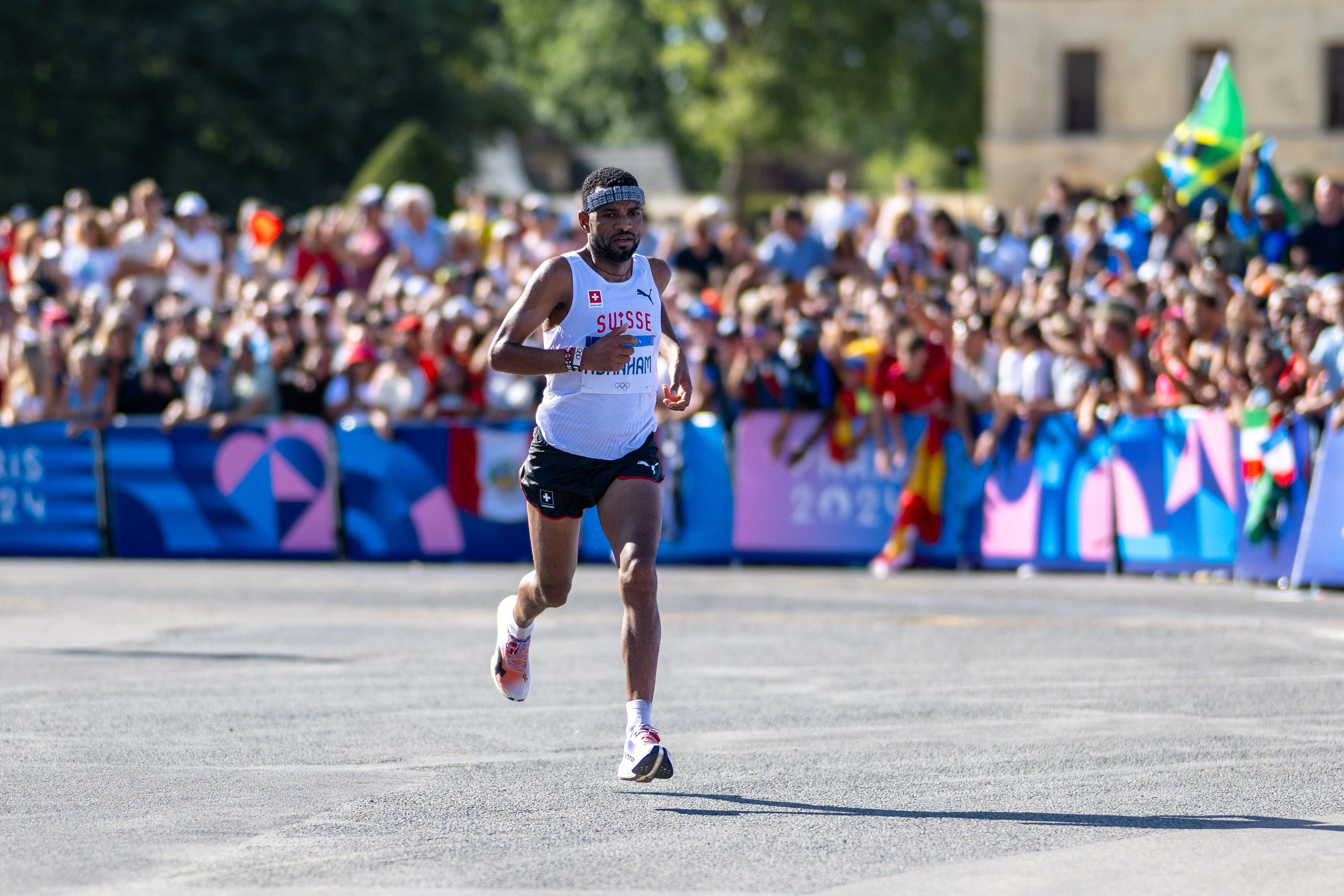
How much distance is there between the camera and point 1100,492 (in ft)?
47.7

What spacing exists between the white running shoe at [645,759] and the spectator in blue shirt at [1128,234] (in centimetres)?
1192

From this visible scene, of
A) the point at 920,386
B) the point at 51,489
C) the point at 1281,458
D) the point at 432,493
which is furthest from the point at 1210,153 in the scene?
the point at 51,489

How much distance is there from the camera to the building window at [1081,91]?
167 feet

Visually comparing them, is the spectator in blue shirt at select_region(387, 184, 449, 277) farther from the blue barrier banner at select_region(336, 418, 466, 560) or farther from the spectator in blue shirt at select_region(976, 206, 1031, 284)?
the spectator in blue shirt at select_region(976, 206, 1031, 284)

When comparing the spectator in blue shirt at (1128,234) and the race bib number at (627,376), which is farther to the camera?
the spectator in blue shirt at (1128,234)

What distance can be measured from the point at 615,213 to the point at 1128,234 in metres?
11.9

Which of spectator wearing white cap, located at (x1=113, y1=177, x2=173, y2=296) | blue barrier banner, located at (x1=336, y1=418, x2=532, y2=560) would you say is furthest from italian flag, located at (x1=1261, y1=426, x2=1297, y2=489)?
spectator wearing white cap, located at (x1=113, y1=177, x2=173, y2=296)

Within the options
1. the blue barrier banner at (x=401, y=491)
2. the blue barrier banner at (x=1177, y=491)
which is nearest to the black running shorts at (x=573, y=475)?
the blue barrier banner at (x=1177, y=491)

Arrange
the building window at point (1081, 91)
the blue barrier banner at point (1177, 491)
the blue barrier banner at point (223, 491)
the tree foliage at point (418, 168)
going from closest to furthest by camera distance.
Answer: the blue barrier banner at point (1177, 491) < the blue barrier banner at point (223, 491) < the tree foliage at point (418, 168) < the building window at point (1081, 91)

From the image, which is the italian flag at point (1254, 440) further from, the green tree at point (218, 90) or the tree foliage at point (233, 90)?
the green tree at point (218, 90)

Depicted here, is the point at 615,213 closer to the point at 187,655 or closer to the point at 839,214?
the point at 187,655

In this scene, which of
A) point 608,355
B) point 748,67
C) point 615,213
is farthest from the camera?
point 748,67

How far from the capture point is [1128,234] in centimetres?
1789

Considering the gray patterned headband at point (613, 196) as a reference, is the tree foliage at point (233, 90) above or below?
above
